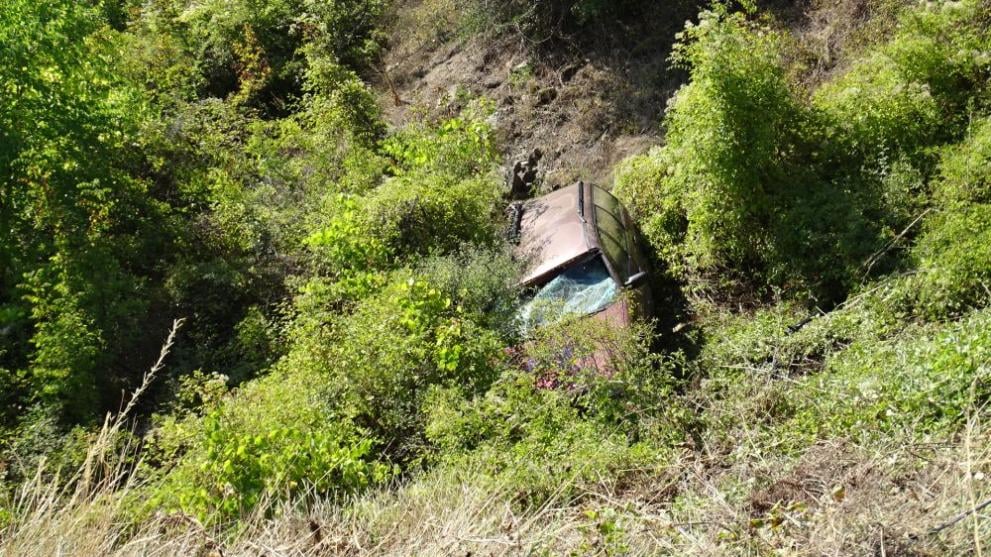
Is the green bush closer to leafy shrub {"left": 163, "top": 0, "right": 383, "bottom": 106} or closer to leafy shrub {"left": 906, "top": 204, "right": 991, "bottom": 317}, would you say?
leafy shrub {"left": 906, "top": 204, "right": 991, "bottom": 317}

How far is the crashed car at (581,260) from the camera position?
767cm

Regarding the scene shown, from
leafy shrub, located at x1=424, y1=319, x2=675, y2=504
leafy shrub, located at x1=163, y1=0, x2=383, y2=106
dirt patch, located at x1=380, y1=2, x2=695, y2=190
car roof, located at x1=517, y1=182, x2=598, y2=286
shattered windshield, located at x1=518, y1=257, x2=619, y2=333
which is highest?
leafy shrub, located at x1=163, y1=0, x2=383, y2=106

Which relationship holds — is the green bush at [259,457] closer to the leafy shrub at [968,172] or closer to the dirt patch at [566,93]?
the leafy shrub at [968,172]

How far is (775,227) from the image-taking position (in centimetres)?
813

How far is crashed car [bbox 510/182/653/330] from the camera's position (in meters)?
7.67

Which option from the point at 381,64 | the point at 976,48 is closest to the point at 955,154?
the point at 976,48

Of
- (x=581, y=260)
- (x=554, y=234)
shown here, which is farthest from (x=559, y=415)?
(x=554, y=234)

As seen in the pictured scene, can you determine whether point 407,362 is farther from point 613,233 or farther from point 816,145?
point 816,145

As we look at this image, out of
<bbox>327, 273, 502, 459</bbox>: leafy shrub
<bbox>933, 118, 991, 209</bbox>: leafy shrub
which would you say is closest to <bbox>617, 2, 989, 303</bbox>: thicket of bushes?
<bbox>933, 118, 991, 209</bbox>: leafy shrub

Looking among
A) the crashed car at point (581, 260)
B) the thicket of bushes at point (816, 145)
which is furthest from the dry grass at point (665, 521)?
the thicket of bushes at point (816, 145)

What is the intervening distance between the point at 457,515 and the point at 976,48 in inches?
304

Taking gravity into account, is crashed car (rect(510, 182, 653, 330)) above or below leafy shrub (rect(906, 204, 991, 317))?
above

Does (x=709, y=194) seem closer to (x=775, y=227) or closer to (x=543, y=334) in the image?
(x=775, y=227)

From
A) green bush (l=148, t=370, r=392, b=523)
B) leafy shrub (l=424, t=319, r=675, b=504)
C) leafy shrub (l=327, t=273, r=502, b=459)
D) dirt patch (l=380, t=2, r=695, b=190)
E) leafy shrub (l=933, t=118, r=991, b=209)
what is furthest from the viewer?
dirt patch (l=380, t=2, r=695, b=190)
